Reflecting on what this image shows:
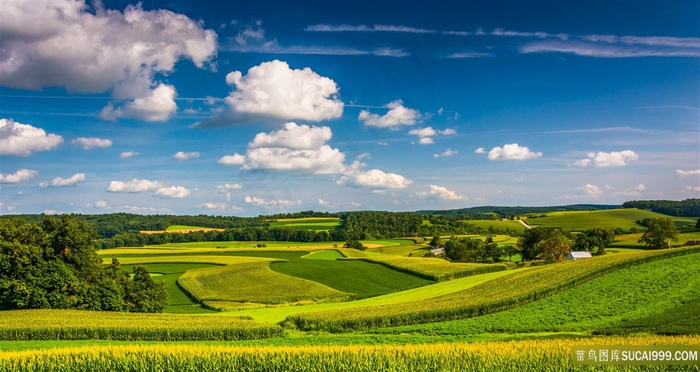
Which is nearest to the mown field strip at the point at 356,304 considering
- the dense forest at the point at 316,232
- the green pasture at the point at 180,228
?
the dense forest at the point at 316,232

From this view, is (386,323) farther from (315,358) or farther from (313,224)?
(313,224)

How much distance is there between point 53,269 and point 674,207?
184m

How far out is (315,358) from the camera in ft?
65.9

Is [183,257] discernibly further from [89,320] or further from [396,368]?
[396,368]

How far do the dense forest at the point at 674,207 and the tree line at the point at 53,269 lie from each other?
6718 inches

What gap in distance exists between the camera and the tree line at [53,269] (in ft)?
142

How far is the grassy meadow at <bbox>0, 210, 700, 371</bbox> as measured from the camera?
2027 cm

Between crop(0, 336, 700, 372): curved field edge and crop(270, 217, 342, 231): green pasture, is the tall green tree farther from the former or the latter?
crop(270, 217, 342, 231): green pasture

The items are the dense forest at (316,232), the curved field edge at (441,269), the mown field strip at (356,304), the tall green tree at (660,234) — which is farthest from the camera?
the dense forest at (316,232)

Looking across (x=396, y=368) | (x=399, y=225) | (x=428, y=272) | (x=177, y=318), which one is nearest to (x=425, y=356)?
(x=396, y=368)

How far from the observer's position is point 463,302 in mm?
38906

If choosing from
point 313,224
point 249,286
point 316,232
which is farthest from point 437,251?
point 313,224

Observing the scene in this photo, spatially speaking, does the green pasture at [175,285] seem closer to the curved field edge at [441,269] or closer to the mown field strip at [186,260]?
the mown field strip at [186,260]

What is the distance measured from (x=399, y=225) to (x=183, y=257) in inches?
3385
